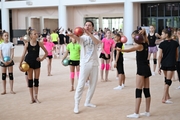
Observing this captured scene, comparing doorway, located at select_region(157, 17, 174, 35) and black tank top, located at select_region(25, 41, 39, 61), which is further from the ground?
doorway, located at select_region(157, 17, 174, 35)

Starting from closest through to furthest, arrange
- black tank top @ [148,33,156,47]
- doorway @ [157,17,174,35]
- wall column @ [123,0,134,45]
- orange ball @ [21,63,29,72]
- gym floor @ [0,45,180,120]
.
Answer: gym floor @ [0,45,180,120]
orange ball @ [21,63,29,72]
black tank top @ [148,33,156,47]
wall column @ [123,0,134,45]
doorway @ [157,17,174,35]

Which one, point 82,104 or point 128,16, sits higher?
point 128,16

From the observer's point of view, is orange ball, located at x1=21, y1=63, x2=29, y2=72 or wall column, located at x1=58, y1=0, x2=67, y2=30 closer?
orange ball, located at x1=21, y1=63, x2=29, y2=72

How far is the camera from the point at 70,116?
5910 millimetres

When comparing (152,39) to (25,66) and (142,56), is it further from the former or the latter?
(25,66)

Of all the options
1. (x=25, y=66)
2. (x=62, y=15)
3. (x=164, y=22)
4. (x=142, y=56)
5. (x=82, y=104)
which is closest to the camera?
(x=142, y=56)

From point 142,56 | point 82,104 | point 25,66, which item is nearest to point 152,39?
point 82,104

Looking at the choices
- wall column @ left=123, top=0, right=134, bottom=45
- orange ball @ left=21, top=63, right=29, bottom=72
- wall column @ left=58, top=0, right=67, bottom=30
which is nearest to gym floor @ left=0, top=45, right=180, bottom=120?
orange ball @ left=21, top=63, right=29, bottom=72

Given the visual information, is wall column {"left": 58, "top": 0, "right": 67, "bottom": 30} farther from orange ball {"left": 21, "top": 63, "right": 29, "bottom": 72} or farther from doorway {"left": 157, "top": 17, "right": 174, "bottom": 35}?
orange ball {"left": 21, "top": 63, "right": 29, "bottom": 72}

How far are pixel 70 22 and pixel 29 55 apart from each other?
2782cm

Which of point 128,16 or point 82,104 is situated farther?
point 128,16

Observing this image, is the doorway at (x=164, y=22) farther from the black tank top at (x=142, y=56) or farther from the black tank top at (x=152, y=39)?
the black tank top at (x=142, y=56)

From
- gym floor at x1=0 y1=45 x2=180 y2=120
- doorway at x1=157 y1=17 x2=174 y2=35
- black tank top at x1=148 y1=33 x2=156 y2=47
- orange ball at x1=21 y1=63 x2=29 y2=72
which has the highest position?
doorway at x1=157 y1=17 x2=174 y2=35

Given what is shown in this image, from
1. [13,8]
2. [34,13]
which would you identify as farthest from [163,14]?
[13,8]
